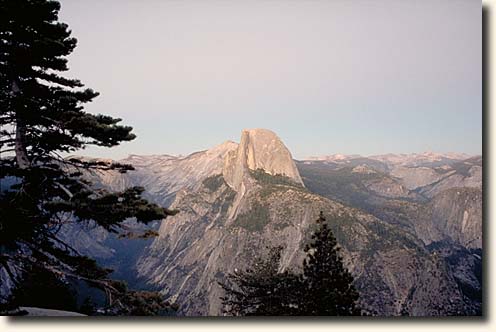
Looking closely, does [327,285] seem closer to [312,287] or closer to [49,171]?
[312,287]

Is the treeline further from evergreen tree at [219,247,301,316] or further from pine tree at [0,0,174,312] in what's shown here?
evergreen tree at [219,247,301,316]

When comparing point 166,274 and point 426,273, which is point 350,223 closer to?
point 426,273

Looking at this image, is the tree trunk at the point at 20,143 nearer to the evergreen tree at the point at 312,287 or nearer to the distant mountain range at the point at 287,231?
the evergreen tree at the point at 312,287

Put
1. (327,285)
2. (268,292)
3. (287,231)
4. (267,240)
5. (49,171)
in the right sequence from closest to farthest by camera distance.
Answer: (49,171) < (327,285) < (268,292) < (287,231) < (267,240)

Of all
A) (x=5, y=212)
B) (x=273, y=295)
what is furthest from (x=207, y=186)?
(x=5, y=212)

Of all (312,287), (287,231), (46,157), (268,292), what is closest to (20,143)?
(46,157)
